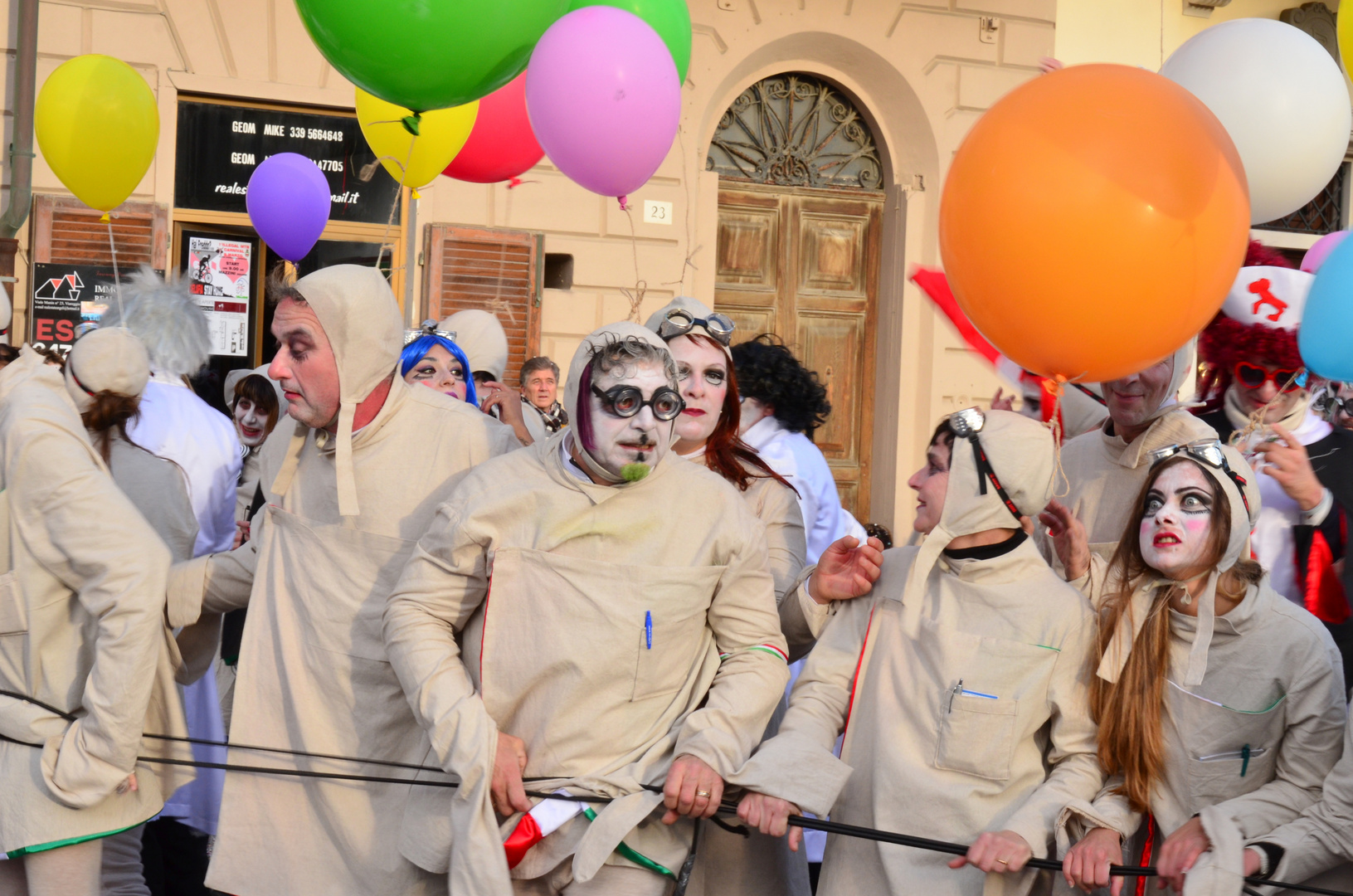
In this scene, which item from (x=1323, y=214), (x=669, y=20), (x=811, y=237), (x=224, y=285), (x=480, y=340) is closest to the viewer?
(x=669, y=20)

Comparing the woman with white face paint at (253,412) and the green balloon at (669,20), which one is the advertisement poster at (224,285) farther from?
the green balloon at (669,20)

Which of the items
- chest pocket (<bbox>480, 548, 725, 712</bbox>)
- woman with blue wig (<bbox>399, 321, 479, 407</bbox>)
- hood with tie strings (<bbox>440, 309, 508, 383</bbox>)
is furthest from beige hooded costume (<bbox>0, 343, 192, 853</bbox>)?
hood with tie strings (<bbox>440, 309, 508, 383</bbox>)

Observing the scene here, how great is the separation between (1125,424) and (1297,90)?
47.3 inches

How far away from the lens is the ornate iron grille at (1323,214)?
11.4 metres

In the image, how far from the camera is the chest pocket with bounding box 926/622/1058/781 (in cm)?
282

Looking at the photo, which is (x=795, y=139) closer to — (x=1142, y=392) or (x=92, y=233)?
(x=92, y=233)

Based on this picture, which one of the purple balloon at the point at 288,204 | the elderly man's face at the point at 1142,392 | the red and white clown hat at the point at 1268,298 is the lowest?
the elderly man's face at the point at 1142,392

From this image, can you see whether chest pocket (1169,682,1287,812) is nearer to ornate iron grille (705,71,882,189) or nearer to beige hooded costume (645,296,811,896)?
beige hooded costume (645,296,811,896)

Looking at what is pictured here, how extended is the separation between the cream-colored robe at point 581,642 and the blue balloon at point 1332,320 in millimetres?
1615

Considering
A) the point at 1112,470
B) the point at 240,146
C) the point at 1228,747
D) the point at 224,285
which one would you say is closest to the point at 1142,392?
the point at 1112,470

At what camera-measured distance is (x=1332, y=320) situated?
132 inches

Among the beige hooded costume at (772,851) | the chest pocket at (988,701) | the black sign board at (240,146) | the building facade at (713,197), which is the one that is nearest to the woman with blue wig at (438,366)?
the beige hooded costume at (772,851)

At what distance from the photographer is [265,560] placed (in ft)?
10.8

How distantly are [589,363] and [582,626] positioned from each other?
1.88 ft
